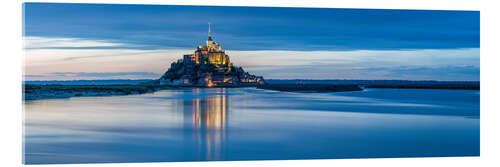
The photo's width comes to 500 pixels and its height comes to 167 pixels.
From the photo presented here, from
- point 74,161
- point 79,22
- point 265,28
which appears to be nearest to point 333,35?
point 265,28

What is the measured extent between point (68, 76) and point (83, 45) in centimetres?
114

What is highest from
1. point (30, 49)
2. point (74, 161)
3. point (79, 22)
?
point (79, 22)

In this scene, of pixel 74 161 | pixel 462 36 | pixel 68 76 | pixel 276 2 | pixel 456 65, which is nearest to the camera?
pixel 74 161

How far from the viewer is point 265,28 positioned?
24.8 ft

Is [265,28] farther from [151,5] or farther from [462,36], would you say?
[462,36]

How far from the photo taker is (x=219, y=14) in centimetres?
666

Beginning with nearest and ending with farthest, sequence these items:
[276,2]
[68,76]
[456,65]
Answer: [276,2]
[456,65]
[68,76]

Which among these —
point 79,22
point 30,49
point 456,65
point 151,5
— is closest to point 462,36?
point 456,65

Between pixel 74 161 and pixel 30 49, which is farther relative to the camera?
pixel 30 49

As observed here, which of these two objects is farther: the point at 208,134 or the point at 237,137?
the point at 208,134

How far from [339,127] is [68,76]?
Result: 496 centimetres

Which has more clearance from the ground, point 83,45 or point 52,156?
point 83,45
